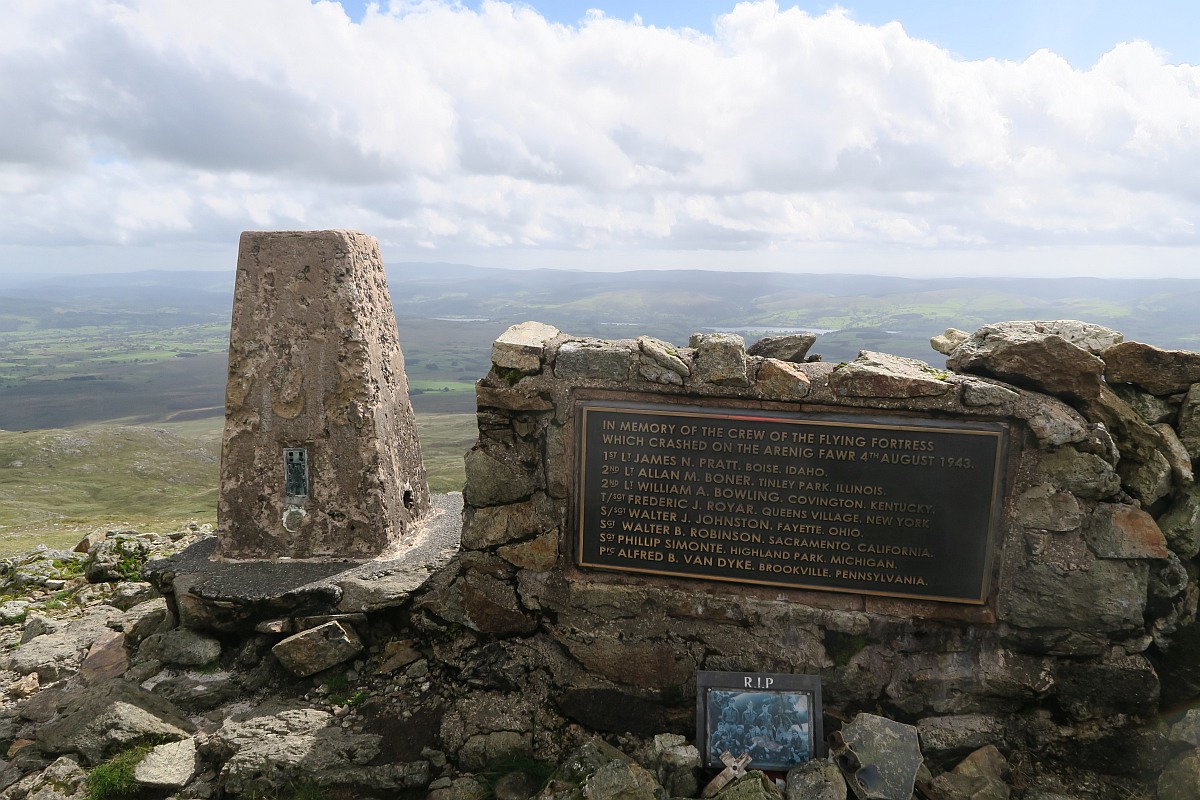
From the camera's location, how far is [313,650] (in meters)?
6.48

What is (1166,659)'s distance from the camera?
5598 mm

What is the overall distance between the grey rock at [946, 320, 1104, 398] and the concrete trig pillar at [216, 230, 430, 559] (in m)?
5.83

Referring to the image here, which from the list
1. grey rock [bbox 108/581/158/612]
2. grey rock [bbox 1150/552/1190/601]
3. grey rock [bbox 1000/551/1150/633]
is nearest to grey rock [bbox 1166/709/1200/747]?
grey rock [bbox 1000/551/1150/633]

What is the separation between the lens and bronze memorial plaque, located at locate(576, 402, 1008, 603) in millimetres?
5379

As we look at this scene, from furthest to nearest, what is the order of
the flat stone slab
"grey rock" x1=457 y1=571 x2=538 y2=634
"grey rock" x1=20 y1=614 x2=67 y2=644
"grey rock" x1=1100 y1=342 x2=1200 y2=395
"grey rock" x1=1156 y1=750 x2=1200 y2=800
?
"grey rock" x1=20 y1=614 x2=67 y2=644 → the flat stone slab → "grey rock" x1=457 y1=571 x2=538 y2=634 → "grey rock" x1=1100 y1=342 x2=1200 y2=395 → "grey rock" x1=1156 y1=750 x2=1200 y2=800

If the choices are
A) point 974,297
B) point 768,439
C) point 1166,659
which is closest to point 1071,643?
point 1166,659

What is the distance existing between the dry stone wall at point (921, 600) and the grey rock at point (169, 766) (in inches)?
94.9

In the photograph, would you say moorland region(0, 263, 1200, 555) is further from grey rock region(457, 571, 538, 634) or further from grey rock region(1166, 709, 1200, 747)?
grey rock region(1166, 709, 1200, 747)

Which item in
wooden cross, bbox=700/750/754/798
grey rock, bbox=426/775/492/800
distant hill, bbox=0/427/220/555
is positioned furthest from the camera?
distant hill, bbox=0/427/220/555

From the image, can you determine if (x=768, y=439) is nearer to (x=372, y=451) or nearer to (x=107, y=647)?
(x=372, y=451)

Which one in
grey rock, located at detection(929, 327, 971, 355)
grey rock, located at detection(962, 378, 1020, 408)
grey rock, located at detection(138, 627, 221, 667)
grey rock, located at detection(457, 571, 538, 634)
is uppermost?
grey rock, located at detection(929, 327, 971, 355)

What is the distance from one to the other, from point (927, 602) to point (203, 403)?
132 metres

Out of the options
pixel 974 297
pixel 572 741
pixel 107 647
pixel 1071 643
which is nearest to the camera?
pixel 1071 643

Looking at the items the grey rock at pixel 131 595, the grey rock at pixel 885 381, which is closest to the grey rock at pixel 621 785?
the grey rock at pixel 885 381
